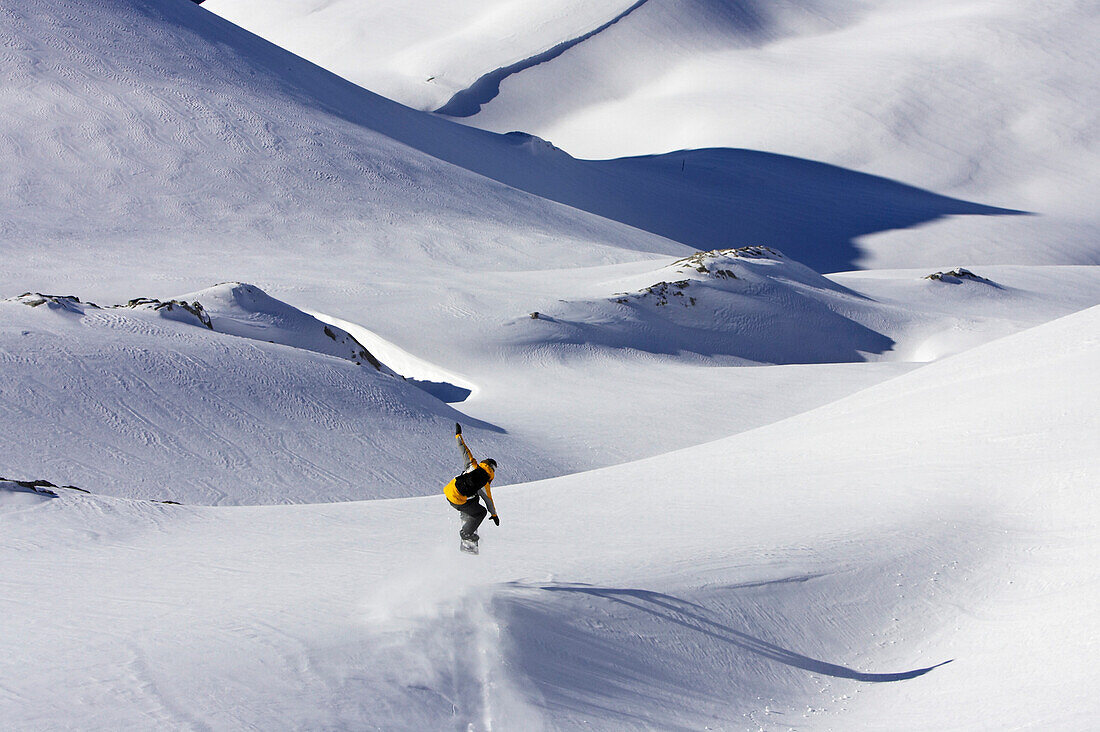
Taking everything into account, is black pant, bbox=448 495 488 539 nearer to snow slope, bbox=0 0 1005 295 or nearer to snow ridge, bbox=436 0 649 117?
snow slope, bbox=0 0 1005 295

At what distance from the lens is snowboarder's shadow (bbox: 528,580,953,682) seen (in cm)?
670

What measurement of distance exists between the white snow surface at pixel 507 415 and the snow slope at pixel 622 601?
0.10 ft

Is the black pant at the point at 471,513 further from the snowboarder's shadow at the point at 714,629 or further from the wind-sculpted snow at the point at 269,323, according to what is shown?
the wind-sculpted snow at the point at 269,323

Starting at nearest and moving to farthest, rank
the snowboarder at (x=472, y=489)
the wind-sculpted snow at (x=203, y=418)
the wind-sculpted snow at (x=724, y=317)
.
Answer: the snowboarder at (x=472, y=489) < the wind-sculpted snow at (x=203, y=418) < the wind-sculpted snow at (x=724, y=317)

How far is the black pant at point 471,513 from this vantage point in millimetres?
6840

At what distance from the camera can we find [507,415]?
61.1ft

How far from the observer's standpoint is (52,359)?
571 inches

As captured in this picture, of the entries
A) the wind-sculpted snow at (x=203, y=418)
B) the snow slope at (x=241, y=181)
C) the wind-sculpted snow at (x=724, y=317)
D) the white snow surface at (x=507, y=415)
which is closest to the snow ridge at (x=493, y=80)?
the white snow surface at (x=507, y=415)

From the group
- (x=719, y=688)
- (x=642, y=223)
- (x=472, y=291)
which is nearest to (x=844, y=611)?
(x=719, y=688)

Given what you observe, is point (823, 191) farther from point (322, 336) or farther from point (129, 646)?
point (129, 646)

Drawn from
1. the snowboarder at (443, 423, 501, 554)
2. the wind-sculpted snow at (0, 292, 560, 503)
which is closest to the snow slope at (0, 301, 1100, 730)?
the snowboarder at (443, 423, 501, 554)

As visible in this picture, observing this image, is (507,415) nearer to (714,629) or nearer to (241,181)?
Result: (714,629)

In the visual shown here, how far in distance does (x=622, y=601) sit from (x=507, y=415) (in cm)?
1197

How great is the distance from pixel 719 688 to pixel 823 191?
48.6 m
